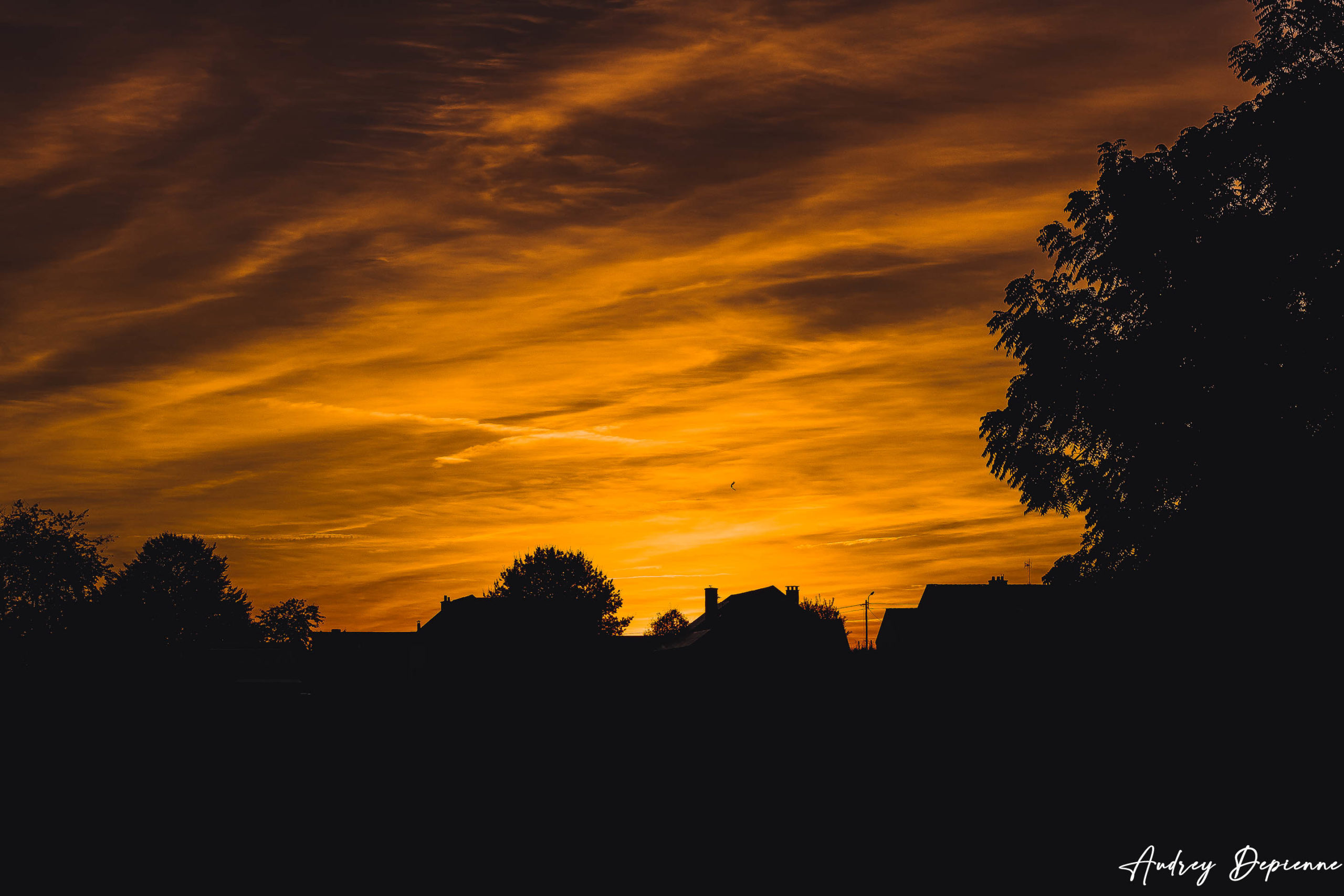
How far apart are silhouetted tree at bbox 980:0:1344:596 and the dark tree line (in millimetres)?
26134

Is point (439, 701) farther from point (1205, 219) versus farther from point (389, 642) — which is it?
point (389, 642)

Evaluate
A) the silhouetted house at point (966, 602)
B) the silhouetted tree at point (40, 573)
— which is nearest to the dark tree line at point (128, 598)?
the silhouetted tree at point (40, 573)

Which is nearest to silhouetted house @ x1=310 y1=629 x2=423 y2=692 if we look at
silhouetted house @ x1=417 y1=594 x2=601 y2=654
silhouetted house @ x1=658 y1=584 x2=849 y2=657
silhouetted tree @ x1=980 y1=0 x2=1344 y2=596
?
silhouetted house @ x1=417 y1=594 x2=601 y2=654

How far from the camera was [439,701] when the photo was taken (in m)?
15.4

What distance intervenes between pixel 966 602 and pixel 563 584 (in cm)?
5099

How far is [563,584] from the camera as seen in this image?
375ft

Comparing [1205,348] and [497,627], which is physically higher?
[1205,348]

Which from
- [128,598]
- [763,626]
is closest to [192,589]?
[128,598]

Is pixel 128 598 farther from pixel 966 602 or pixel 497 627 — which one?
pixel 966 602

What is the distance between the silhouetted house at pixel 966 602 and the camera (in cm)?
7231

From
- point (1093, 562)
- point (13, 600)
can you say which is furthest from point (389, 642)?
point (1093, 562)

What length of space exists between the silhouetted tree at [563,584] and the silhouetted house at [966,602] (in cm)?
4097

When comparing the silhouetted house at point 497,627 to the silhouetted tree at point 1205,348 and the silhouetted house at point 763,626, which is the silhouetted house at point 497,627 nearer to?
the silhouetted house at point 763,626

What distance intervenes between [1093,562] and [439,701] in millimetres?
14555
